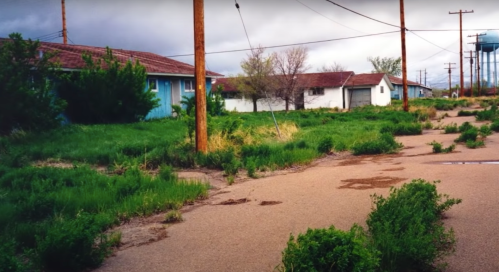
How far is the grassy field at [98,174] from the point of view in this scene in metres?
5.79

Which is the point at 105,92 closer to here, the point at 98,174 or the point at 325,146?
the point at 325,146

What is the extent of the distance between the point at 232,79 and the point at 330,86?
1081cm

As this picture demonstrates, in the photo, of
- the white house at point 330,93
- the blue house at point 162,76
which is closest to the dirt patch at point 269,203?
the blue house at point 162,76

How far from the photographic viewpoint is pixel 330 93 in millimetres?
54250

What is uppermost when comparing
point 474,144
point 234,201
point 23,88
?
point 23,88

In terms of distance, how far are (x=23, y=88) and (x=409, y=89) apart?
75.8 m

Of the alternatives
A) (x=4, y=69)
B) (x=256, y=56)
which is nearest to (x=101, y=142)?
(x=4, y=69)

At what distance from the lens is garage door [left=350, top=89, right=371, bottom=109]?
181 feet

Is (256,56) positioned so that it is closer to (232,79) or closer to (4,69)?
(232,79)

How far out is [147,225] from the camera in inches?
307

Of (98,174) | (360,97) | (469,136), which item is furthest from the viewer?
(360,97)

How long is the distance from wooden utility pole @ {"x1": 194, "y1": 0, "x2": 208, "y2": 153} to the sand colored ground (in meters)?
3.13

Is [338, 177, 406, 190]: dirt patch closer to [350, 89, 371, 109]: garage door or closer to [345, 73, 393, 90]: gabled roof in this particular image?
[345, 73, 393, 90]: gabled roof

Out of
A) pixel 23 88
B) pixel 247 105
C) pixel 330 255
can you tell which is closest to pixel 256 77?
pixel 247 105
